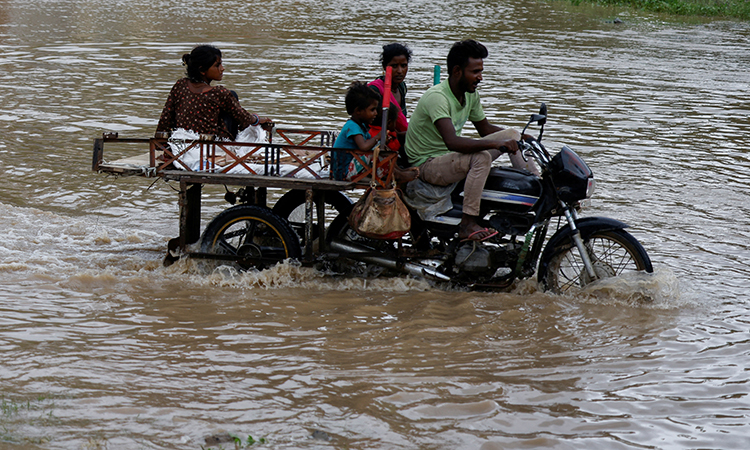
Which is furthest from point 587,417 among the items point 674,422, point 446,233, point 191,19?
point 191,19

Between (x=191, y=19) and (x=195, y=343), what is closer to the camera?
(x=195, y=343)

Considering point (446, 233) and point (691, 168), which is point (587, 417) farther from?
point (691, 168)

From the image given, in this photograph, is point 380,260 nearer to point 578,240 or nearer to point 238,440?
point 578,240

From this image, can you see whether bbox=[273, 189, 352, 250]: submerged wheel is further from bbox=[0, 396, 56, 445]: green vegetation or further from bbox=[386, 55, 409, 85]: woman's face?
bbox=[0, 396, 56, 445]: green vegetation

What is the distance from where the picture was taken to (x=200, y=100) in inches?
250

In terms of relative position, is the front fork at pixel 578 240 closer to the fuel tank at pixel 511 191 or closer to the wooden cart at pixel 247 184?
the fuel tank at pixel 511 191

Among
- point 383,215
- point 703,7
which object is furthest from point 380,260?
point 703,7

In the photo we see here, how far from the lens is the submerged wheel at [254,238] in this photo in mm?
6168

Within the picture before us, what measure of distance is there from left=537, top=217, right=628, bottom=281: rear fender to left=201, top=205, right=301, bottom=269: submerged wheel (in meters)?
1.83

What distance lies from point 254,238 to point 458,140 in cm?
186

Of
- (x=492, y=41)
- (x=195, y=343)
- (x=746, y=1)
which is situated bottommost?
(x=195, y=343)

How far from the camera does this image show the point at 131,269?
6480mm

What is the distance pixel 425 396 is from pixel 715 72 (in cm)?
1644

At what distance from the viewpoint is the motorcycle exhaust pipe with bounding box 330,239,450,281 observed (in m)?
6.02
